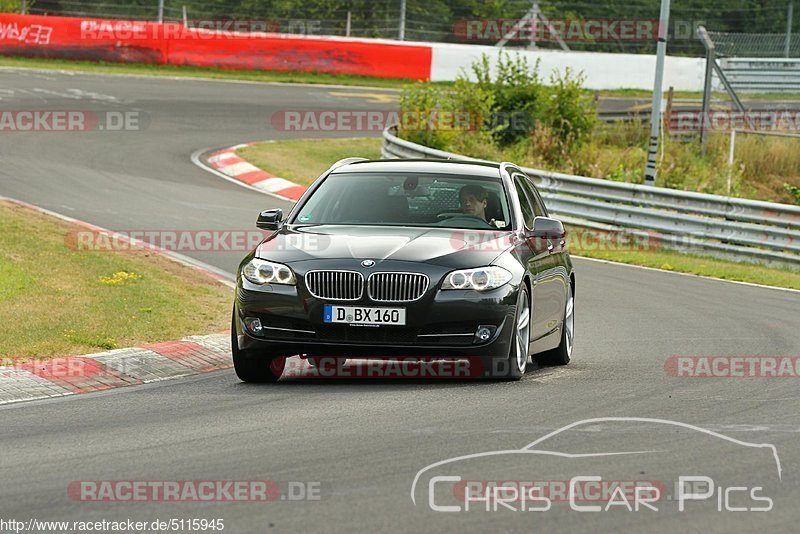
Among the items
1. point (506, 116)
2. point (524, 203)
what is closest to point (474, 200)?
point (524, 203)

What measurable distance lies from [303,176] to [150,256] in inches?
393

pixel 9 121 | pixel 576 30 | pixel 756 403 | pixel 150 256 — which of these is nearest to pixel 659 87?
pixel 150 256

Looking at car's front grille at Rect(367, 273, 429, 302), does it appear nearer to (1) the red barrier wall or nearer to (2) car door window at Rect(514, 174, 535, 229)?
(2) car door window at Rect(514, 174, 535, 229)

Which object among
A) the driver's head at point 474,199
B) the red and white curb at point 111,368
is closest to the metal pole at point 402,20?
the red and white curb at point 111,368

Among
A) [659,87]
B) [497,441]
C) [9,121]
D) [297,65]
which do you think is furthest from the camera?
[297,65]

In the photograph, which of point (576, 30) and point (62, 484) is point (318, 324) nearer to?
point (62, 484)

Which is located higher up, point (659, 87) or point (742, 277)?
point (659, 87)

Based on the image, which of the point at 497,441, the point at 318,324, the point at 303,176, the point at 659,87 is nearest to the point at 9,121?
the point at 303,176

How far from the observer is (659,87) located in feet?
78.2

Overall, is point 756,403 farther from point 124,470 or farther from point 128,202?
point 128,202

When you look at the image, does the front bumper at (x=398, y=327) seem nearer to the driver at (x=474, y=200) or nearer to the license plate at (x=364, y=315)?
the license plate at (x=364, y=315)

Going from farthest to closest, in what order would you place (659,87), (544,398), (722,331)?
(659,87)
(722,331)
(544,398)

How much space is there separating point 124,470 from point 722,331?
8100 millimetres

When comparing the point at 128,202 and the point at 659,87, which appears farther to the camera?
the point at 659,87
